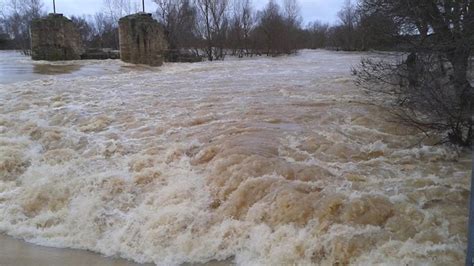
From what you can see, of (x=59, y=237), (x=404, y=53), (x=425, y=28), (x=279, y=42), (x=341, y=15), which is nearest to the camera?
(x=59, y=237)

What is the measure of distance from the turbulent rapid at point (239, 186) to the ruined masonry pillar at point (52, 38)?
66.0 feet

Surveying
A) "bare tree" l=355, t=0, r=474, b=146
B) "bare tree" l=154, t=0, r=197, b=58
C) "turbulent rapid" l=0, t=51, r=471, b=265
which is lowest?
"turbulent rapid" l=0, t=51, r=471, b=265

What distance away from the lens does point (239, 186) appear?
5.78 metres

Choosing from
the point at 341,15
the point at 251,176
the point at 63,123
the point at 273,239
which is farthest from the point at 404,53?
the point at 341,15

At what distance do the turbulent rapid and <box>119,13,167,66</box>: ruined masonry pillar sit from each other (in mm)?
17877

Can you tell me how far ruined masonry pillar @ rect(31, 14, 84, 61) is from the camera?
28328 mm

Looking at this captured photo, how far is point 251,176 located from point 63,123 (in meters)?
5.60

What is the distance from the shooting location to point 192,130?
864cm

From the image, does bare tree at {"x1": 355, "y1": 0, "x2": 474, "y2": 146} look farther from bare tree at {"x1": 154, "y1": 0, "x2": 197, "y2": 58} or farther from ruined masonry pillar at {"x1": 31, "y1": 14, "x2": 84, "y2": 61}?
bare tree at {"x1": 154, "y1": 0, "x2": 197, "y2": 58}

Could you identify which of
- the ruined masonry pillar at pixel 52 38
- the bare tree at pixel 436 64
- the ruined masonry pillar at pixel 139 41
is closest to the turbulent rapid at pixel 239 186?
the bare tree at pixel 436 64

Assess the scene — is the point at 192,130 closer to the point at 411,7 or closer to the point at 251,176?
the point at 251,176

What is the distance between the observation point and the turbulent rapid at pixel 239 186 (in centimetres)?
470

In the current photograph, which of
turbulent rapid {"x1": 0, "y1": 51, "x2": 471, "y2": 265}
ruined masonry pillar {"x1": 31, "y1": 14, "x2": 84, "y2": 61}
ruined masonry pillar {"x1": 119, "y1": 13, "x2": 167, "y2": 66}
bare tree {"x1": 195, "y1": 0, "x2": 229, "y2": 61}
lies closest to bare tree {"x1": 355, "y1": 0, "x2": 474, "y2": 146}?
turbulent rapid {"x1": 0, "y1": 51, "x2": 471, "y2": 265}

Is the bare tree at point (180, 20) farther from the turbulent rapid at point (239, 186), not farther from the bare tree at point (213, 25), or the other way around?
the turbulent rapid at point (239, 186)
